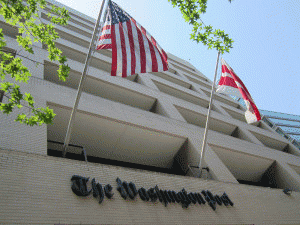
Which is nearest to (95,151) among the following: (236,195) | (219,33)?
(236,195)

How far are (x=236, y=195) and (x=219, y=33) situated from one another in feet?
21.0

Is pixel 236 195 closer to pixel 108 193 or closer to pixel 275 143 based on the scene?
pixel 108 193

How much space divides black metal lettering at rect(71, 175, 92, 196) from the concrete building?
0.08 ft

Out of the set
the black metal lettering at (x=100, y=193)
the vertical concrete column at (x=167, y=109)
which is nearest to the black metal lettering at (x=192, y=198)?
the black metal lettering at (x=100, y=193)

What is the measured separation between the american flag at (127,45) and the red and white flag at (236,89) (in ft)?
12.3

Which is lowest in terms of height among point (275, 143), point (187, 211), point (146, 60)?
point (187, 211)

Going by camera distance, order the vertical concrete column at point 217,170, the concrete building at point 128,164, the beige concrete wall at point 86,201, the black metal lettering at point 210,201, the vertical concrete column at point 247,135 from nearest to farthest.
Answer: the beige concrete wall at point 86,201, the concrete building at point 128,164, the black metal lettering at point 210,201, the vertical concrete column at point 217,170, the vertical concrete column at point 247,135

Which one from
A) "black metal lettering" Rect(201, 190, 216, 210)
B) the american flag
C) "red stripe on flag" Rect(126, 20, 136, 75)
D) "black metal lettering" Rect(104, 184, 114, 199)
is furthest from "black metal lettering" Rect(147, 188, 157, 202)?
"red stripe on flag" Rect(126, 20, 136, 75)

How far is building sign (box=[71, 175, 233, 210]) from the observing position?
5650 mm

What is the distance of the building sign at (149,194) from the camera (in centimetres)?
565

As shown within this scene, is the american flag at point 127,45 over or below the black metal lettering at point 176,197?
over

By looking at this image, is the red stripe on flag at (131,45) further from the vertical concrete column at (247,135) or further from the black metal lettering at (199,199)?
the vertical concrete column at (247,135)

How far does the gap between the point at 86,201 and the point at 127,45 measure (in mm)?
4705

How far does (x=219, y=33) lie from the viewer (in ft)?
30.8
